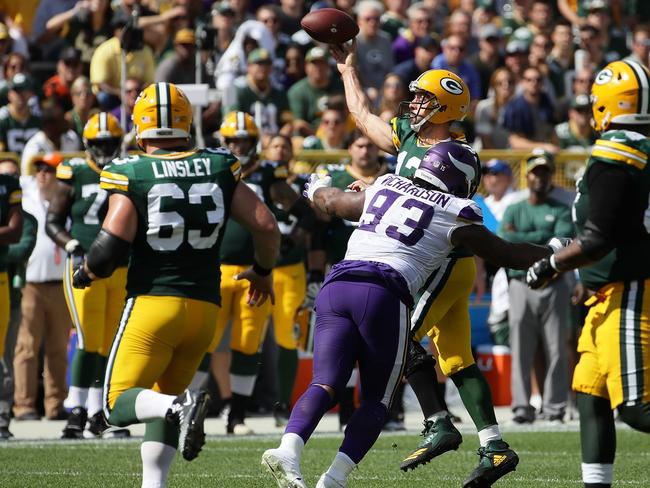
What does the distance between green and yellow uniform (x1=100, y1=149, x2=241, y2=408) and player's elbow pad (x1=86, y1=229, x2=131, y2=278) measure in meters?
0.08

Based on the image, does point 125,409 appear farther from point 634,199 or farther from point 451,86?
point 451,86

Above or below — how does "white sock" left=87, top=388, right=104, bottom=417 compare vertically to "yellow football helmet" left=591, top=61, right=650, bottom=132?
below

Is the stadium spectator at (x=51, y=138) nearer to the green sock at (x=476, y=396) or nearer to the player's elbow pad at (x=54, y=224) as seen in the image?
the player's elbow pad at (x=54, y=224)

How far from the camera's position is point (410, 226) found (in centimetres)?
596

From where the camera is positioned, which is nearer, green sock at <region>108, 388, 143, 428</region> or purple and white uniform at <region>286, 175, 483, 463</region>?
green sock at <region>108, 388, 143, 428</region>

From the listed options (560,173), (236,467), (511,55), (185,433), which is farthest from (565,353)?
(185,433)

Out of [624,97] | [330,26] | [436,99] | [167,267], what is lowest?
[167,267]

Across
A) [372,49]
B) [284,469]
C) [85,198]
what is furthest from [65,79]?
[284,469]

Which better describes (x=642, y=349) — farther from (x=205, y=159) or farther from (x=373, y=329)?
(x=205, y=159)

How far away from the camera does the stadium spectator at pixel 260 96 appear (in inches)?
522

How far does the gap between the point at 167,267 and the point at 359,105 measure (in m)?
1.95

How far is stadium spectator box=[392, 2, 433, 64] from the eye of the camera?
1562cm

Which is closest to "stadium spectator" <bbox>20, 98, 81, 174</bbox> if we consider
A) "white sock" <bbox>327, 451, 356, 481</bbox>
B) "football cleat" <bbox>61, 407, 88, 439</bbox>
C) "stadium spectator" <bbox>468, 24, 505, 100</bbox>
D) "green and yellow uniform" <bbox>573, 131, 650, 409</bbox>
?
"football cleat" <bbox>61, 407, 88, 439</bbox>

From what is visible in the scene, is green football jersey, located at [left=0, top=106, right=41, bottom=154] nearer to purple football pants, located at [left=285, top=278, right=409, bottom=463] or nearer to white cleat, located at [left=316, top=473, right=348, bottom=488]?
purple football pants, located at [left=285, top=278, right=409, bottom=463]
